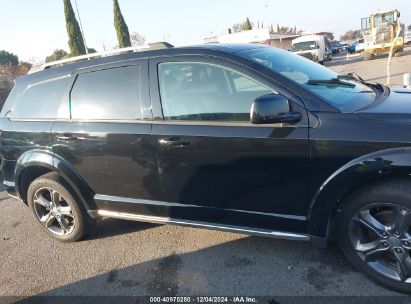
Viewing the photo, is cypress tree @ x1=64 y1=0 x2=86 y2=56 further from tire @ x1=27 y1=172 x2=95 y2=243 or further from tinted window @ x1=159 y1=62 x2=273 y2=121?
tinted window @ x1=159 y1=62 x2=273 y2=121

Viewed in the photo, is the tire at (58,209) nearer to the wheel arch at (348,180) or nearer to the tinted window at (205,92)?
the tinted window at (205,92)

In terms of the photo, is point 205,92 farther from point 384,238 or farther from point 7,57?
point 7,57

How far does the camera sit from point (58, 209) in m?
4.00

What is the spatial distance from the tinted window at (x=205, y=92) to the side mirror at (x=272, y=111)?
0.21 meters

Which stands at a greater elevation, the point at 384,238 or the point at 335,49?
the point at 384,238

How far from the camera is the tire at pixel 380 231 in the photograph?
2.49m

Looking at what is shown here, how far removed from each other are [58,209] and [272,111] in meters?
2.66

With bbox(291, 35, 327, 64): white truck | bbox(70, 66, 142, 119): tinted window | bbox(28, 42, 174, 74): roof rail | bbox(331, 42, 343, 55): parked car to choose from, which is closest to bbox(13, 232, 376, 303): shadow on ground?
bbox(70, 66, 142, 119): tinted window

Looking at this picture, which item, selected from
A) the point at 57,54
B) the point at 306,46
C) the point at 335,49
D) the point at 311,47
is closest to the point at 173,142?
the point at 311,47

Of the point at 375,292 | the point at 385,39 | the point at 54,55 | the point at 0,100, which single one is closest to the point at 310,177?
the point at 375,292

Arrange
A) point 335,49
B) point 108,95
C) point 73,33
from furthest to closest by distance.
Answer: point 335,49 → point 73,33 → point 108,95

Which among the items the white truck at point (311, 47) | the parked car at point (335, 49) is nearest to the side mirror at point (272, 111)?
the white truck at point (311, 47)

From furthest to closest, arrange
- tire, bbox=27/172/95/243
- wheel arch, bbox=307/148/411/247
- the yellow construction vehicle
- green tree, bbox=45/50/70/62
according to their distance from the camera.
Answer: green tree, bbox=45/50/70/62
the yellow construction vehicle
tire, bbox=27/172/95/243
wheel arch, bbox=307/148/411/247

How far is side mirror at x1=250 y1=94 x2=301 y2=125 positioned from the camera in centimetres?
258
